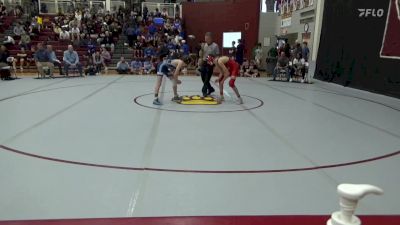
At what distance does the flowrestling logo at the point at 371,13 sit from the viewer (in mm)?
10164

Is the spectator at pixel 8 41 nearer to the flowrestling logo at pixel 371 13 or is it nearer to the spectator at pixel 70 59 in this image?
the spectator at pixel 70 59

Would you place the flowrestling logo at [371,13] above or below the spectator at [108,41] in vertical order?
above

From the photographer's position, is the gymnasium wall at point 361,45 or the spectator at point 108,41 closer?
the gymnasium wall at point 361,45

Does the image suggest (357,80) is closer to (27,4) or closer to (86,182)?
(86,182)

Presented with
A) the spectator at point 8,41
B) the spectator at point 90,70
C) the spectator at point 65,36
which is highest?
the spectator at point 65,36

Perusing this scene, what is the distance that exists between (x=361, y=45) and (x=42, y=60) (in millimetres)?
11309

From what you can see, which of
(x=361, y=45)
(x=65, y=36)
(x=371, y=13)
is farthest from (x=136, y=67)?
(x=371, y=13)

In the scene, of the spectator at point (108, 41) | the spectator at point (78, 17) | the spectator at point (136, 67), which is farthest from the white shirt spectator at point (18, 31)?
the spectator at point (136, 67)

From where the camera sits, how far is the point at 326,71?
43.3ft

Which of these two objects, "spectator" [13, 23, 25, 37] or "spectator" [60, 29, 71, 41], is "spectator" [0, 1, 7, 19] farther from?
"spectator" [60, 29, 71, 41]

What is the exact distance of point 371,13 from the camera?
1061 cm

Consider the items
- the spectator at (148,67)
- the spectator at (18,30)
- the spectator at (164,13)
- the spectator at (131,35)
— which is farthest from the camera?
the spectator at (164,13)

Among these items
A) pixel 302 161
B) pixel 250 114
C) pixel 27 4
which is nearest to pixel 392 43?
pixel 250 114

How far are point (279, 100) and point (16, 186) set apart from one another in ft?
22.1
